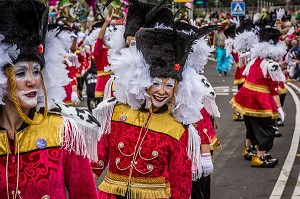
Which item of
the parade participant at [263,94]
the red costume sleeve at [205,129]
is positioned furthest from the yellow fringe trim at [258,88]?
the red costume sleeve at [205,129]

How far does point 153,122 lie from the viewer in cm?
555

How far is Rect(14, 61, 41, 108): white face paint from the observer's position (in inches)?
154

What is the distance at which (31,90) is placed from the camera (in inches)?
155

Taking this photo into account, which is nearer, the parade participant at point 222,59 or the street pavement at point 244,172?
the street pavement at point 244,172

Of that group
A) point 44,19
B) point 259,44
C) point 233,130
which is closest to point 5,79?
point 44,19

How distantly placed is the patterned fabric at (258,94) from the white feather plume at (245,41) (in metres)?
1.13

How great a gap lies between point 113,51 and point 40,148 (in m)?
3.12

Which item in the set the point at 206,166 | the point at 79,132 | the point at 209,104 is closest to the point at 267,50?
A: the point at 209,104

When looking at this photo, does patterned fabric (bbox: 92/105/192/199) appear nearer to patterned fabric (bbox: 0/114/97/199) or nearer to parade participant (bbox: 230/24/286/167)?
patterned fabric (bbox: 0/114/97/199)

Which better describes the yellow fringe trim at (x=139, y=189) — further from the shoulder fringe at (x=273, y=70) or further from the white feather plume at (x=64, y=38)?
the shoulder fringe at (x=273, y=70)

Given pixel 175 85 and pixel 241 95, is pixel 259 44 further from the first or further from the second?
pixel 175 85

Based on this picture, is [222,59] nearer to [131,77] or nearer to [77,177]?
[131,77]

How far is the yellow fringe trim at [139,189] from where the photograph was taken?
5.42m

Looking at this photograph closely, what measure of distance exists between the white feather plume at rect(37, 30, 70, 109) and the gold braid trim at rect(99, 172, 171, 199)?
1.46 metres
